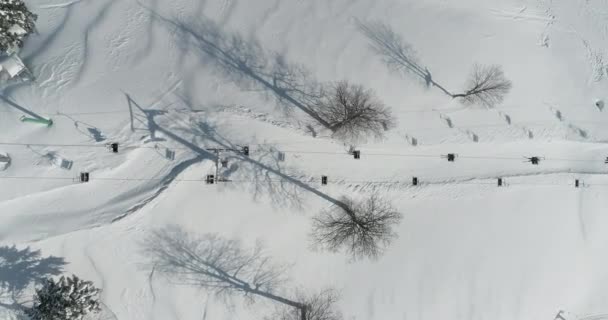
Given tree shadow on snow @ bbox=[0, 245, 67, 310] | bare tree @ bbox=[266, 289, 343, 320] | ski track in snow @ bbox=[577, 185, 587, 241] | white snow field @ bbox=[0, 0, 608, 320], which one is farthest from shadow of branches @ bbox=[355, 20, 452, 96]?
tree shadow on snow @ bbox=[0, 245, 67, 310]

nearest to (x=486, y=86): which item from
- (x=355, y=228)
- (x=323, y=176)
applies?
(x=323, y=176)

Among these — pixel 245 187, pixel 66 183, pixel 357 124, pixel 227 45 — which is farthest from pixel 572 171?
pixel 66 183

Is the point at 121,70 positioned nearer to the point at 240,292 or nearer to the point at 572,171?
the point at 240,292

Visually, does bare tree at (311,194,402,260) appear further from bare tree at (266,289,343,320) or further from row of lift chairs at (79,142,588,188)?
bare tree at (266,289,343,320)

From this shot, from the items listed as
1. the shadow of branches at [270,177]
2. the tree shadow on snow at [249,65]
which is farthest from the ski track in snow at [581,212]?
the tree shadow on snow at [249,65]

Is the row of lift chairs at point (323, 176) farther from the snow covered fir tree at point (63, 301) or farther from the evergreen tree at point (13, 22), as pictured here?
the evergreen tree at point (13, 22)

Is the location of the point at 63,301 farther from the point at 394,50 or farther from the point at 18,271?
the point at 394,50
